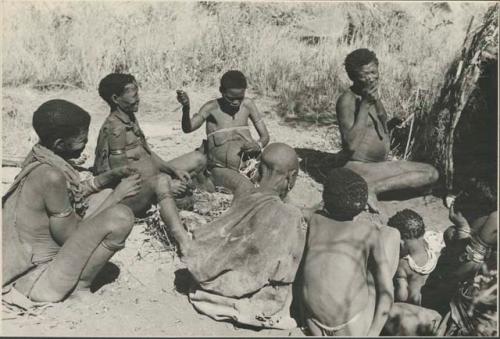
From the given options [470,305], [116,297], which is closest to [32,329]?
[116,297]

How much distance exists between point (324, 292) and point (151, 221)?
6.46 feet

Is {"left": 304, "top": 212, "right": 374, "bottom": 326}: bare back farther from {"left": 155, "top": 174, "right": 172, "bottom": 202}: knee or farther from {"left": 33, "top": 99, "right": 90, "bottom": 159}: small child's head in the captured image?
{"left": 33, "top": 99, "right": 90, "bottom": 159}: small child's head

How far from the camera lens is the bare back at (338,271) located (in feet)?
10.4

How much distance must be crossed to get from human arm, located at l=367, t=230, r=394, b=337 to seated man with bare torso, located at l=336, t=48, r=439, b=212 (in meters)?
1.76

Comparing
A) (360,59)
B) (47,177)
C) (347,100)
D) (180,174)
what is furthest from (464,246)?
(47,177)

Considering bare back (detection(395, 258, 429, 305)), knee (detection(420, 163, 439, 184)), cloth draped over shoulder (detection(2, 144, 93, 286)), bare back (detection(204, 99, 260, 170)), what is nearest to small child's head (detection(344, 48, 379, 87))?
knee (detection(420, 163, 439, 184))

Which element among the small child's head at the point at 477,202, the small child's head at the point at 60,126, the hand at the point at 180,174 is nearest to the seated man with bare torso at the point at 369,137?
the small child's head at the point at 477,202

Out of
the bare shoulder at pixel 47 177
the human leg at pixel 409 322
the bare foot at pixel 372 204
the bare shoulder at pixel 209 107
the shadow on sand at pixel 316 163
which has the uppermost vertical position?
the bare shoulder at pixel 47 177

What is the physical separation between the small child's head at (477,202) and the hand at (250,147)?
1.72 meters

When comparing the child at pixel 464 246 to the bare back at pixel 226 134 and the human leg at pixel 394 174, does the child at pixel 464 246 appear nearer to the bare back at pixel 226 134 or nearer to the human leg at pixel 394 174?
the human leg at pixel 394 174

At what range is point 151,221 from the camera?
15.7 feet

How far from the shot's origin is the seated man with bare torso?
16.6 feet

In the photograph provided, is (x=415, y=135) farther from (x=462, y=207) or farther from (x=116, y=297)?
(x=116, y=297)

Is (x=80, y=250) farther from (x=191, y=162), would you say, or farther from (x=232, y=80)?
(x=232, y=80)
